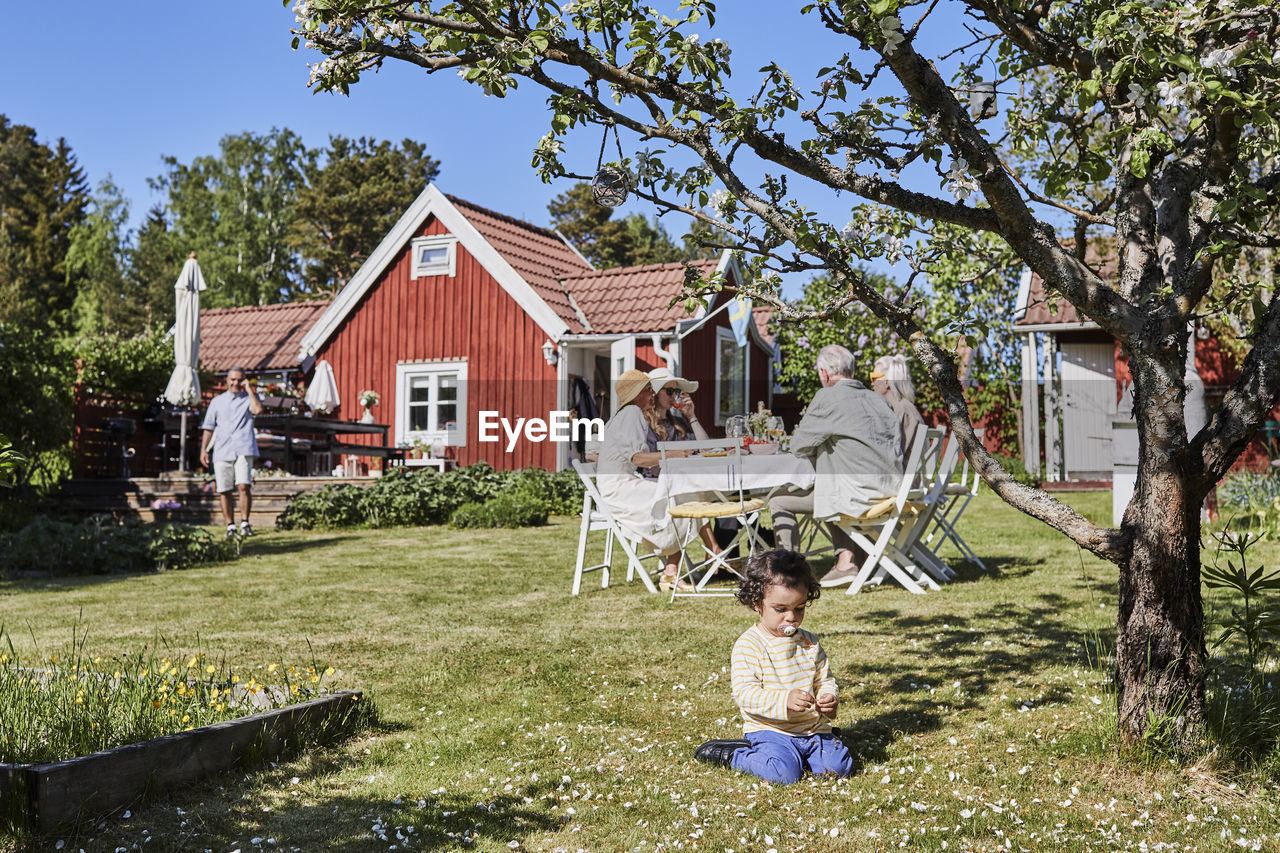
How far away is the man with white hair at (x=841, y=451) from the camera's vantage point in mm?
7043

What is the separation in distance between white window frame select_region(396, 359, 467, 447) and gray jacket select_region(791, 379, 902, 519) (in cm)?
1191

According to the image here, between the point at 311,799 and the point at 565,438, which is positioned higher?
the point at 565,438

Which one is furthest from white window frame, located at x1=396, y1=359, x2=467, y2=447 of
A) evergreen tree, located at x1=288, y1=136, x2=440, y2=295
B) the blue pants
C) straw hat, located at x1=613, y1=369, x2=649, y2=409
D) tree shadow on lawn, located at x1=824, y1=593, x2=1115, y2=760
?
evergreen tree, located at x1=288, y1=136, x2=440, y2=295

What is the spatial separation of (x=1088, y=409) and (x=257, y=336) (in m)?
16.8

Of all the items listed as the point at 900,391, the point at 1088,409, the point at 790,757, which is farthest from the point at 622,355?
the point at 790,757

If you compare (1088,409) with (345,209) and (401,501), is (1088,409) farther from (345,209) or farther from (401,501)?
(345,209)

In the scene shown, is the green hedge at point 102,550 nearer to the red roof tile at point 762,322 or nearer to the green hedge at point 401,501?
the green hedge at point 401,501

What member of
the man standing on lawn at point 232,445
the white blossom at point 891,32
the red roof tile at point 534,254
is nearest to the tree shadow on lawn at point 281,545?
the man standing on lawn at point 232,445

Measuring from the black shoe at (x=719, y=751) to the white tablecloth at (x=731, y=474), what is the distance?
3.50 metres

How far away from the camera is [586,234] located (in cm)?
4869

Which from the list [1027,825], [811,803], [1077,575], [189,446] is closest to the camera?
[1027,825]

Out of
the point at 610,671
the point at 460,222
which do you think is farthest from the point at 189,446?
the point at 610,671

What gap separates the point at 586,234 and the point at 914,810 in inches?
1841

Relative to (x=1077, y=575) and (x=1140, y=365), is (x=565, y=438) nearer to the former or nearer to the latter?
(x=1077, y=575)
